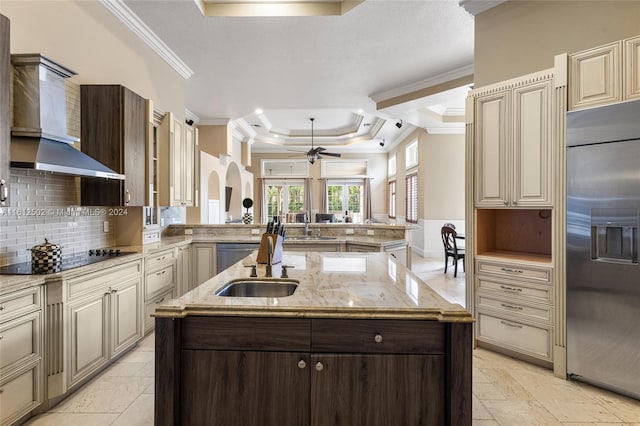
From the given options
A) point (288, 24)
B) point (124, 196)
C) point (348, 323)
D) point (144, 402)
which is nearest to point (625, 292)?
point (348, 323)

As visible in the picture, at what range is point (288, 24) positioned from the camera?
11.7ft

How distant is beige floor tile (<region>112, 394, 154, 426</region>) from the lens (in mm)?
2049

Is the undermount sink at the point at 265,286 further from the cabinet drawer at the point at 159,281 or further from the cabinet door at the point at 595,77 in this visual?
the cabinet door at the point at 595,77

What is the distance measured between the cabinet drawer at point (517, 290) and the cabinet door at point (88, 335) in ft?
10.4

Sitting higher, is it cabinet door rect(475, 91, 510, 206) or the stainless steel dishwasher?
cabinet door rect(475, 91, 510, 206)

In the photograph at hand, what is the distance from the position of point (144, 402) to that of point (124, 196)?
1743mm

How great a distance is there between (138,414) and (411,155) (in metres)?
8.81

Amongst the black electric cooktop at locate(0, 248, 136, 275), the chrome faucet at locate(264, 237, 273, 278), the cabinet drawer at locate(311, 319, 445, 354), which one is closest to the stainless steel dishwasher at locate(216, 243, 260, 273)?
the black electric cooktop at locate(0, 248, 136, 275)

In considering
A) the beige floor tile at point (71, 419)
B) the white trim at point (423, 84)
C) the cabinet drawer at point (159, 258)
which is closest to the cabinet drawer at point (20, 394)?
the beige floor tile at point (71, 419)

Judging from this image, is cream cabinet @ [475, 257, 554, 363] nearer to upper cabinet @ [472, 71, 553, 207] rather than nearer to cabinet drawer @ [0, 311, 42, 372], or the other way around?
upper cabinet @ [472, 71, 553, 207]

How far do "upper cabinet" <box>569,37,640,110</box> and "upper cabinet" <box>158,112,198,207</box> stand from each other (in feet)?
13.1

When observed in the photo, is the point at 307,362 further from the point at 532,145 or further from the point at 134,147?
the point at 134,147

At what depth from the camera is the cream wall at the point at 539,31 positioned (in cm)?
257

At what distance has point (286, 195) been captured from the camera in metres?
12.1
